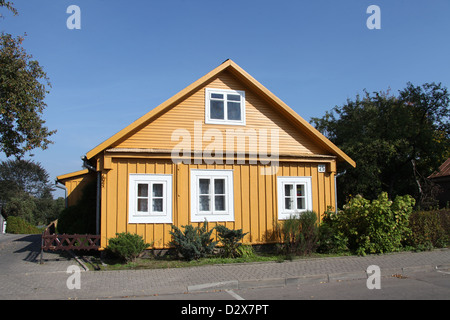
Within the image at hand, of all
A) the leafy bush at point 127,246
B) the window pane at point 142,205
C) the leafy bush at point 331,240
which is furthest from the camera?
the leafy bush at point 331,240

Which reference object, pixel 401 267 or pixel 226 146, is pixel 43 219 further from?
pixel 401 267

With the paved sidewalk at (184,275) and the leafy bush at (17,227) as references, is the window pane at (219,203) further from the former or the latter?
the leafy bush at (17,227)

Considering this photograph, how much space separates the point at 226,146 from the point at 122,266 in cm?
508

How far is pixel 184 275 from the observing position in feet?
30.2

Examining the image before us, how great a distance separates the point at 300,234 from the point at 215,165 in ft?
11.5

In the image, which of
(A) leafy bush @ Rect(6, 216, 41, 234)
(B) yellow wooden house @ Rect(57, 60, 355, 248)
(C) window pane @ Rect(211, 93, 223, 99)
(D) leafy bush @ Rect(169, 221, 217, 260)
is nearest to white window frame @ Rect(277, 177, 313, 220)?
(B) yellow wooden house @ Rect(57, 60, 355, 248)

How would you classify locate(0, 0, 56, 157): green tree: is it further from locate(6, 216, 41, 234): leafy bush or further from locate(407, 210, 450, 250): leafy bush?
locate(6, 216, 41, 234): leafy bush

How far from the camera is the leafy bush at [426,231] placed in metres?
13.0

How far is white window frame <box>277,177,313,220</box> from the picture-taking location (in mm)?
12930

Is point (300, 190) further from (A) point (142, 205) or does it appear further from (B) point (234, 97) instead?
(A) point (142, 205)

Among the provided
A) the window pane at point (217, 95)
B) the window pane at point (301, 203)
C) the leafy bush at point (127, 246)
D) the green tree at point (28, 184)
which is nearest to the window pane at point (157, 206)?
the leafy bush at point (127, 246)

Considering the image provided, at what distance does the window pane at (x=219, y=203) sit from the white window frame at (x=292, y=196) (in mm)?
1950

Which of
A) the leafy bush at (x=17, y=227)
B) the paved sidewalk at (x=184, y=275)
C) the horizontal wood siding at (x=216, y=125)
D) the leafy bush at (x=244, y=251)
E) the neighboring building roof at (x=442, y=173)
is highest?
the horizontal wood siding at (x=216, y=125)
